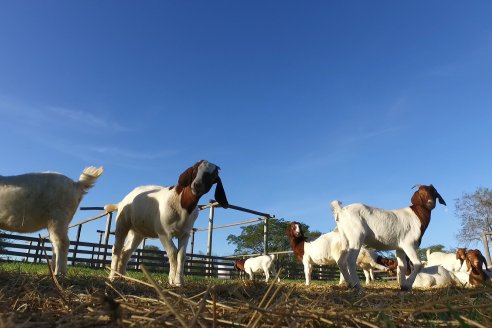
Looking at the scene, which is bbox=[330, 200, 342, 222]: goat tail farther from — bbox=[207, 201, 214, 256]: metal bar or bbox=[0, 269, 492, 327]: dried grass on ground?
bbox=[207, 201, 214, 256]: metal bar

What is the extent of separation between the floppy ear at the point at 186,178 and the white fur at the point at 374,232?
3.10 metres

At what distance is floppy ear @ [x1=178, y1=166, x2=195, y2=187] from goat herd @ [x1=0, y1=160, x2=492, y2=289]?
13 millimetres

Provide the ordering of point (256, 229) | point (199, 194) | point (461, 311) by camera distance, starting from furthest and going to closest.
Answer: point (256, 229), point (199, 194), point (461, 311)

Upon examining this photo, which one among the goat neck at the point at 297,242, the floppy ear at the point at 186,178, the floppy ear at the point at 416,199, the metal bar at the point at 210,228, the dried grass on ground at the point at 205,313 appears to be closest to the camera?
the dried grass on ground at the point at 205,313

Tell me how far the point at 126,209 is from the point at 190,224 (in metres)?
1.55

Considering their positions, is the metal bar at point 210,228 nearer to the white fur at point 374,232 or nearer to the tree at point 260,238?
Result: the white fur at point 374,232

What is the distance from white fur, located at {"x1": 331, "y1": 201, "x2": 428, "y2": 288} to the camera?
283 inches

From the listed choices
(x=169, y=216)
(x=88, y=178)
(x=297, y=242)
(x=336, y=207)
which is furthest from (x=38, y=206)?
(x=297, y=242)

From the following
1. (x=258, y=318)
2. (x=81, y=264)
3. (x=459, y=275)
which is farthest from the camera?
(x=81, y=264)

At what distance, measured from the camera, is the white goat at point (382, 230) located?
718 cm

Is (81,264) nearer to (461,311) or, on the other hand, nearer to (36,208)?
(36,208)

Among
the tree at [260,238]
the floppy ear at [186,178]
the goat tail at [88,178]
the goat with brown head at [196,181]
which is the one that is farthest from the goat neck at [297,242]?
the tree at [260,238]

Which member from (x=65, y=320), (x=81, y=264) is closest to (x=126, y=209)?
(x=65, y=320)

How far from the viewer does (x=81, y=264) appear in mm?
17391
